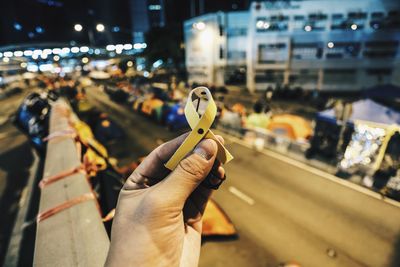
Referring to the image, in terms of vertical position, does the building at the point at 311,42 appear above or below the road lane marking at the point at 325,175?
above

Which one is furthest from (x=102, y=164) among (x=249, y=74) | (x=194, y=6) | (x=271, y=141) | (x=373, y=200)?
(x=194, y=6)

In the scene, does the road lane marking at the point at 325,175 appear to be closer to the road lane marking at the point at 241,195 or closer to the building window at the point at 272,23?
the road lane marking at the point at 241,195

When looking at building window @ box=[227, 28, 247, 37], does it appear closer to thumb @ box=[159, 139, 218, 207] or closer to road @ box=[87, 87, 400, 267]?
road @ box=[87, 87, 400, 267]

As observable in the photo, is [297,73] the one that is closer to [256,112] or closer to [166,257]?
[256,112]

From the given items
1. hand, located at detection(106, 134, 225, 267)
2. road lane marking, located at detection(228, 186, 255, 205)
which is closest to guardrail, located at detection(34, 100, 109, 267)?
hand, located at detection(106, 134, 225, 267)

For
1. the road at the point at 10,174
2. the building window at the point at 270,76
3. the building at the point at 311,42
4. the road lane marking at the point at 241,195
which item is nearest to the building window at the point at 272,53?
the building at the point at 311,42
